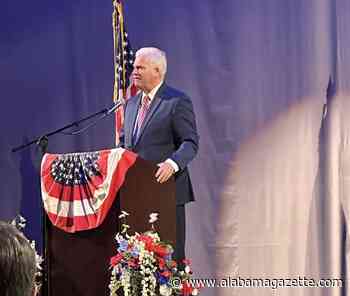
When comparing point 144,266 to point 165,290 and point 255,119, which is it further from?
point 255,119

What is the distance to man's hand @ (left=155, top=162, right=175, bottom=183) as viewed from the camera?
4113 mm

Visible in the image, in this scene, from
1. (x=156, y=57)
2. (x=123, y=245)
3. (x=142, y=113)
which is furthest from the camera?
(x=156, y=57)

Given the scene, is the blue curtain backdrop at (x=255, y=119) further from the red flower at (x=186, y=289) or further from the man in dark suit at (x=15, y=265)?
the man in dark suit at (x=15, y=265)

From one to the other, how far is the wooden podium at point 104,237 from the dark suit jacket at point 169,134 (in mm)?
417

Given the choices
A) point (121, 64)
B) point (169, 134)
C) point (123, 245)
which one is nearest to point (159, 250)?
point (123, 245)

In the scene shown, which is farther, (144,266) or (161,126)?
(161,126)

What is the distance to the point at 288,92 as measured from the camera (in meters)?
4.71

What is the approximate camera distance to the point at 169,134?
4586mm

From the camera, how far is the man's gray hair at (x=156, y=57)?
4872 mm

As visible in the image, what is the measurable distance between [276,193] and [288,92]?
714 mm

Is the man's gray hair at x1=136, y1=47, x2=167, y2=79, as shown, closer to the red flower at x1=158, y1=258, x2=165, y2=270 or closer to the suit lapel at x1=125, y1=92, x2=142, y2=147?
the suit lapel at x1=125, y1=92, x2=142, y2=147

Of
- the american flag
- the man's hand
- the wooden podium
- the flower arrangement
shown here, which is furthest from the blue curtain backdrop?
the flower arrangement

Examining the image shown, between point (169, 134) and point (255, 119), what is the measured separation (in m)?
0.65

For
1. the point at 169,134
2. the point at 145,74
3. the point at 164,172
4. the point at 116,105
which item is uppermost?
the point at 145,74
